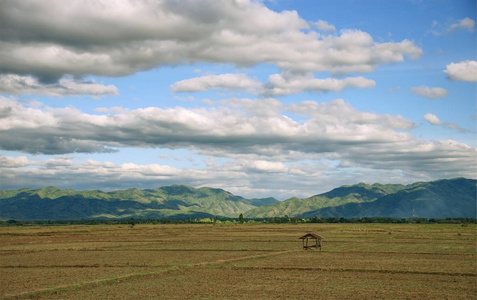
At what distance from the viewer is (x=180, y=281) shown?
40344 mm

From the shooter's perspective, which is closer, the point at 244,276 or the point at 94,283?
the point at 94,283

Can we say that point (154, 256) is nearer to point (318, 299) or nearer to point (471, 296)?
point (318, 299)

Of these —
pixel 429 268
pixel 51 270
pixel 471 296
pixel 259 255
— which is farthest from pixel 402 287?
pixel 51 270

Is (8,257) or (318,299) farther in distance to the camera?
(8,257)

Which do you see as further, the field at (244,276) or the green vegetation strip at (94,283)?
the field at (244,276)

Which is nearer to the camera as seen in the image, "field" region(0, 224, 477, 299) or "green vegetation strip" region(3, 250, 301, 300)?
"green vegetation strip" region(3, 250, 301, 300)

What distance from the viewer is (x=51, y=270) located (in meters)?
48.8

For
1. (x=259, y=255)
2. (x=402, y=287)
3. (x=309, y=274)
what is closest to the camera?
(x=402, y=287)

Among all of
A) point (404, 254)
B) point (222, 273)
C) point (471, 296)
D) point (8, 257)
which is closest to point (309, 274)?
point (222, 273)

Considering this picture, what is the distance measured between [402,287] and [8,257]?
2181 inches

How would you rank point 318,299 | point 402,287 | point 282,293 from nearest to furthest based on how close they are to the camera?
1. point 318,299
2. point 282,293
3. point 402,287

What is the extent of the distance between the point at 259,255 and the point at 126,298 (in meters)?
33.4

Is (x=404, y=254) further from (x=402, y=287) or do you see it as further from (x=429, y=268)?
(x=402, y=287)

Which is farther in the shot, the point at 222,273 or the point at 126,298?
the point at 222,273
